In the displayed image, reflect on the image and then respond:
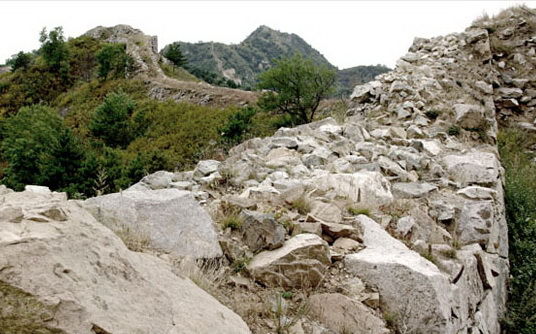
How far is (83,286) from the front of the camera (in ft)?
6.11

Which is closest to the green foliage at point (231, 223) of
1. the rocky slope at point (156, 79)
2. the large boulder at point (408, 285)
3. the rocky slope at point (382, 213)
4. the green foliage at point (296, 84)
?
the rocky slope at point (382, 213)

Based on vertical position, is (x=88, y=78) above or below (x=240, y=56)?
below

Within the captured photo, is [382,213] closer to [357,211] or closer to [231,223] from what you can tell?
[357,211]

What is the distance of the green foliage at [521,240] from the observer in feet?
16.6

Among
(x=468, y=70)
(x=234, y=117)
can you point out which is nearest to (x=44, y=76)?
(x=234, y=117)

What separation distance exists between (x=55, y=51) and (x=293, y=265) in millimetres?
40583

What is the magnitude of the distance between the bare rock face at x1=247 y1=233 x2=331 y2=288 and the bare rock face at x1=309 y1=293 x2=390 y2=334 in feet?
0.67

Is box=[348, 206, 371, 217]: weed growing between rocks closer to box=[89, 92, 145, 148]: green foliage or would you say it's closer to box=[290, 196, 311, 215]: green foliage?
box=[290, 196, 311, 215]: green foliage

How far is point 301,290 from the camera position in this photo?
3094 millimetres

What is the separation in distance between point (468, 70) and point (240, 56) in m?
96.2

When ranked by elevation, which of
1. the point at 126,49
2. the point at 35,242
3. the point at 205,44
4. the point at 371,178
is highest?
the point at 205,44

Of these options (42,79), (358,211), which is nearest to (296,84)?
(358,211)

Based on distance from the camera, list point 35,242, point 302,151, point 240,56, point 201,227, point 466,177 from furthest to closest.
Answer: point 240,56, point 302,151, point 466,177, point 201,227, point 35,242

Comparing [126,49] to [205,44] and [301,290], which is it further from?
[205,44]
